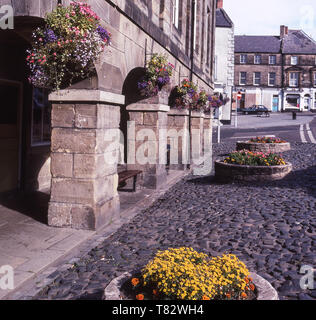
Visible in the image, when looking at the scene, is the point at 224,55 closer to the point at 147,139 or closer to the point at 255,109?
the point at 255,109

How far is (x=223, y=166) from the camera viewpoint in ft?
34.1

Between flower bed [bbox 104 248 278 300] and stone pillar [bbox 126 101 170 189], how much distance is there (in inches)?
233

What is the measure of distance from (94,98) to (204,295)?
363 centimetres

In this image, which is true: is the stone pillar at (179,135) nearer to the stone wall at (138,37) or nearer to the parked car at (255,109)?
the stone wall at (138,37)

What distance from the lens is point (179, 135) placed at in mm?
12328

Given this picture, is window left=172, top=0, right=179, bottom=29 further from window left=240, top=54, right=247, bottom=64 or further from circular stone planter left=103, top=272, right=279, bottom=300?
window left=240, top=54, right=247, bottom=64

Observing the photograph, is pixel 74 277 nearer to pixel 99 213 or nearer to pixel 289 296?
pixel 99 213

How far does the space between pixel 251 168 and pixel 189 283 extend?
25.1ft

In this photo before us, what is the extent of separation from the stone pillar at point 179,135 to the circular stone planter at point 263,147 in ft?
11.8

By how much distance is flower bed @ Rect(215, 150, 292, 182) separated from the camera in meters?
10.1

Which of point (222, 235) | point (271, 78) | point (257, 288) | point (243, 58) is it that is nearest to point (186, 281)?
point (257, 288)

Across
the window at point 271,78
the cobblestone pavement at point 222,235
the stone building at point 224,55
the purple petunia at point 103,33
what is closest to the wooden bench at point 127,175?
the cobblestone pavement at point 222,235

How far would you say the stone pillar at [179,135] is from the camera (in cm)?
1215

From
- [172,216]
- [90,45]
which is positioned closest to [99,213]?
[172,216]
